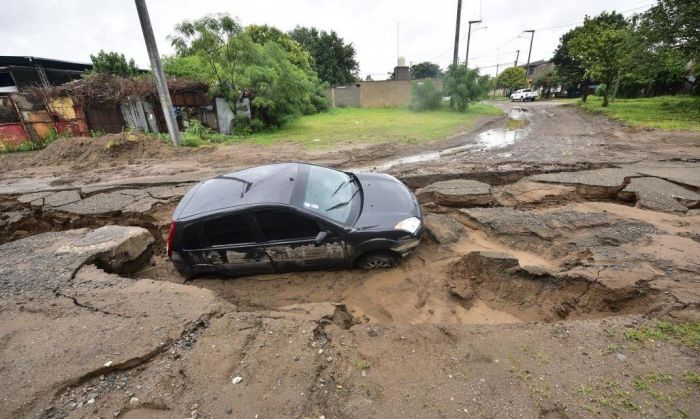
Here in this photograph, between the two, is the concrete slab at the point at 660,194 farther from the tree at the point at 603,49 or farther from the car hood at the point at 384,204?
the tree at the point at 603,49

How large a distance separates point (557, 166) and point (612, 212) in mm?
3541

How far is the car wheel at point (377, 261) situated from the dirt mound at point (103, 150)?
38.6 ft

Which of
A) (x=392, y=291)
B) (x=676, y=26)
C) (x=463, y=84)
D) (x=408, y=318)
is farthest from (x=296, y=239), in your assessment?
(x=463, y=84)

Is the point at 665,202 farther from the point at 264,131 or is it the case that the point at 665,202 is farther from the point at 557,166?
the point at 264,131

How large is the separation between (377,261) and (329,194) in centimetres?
121

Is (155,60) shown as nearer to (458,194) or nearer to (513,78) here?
(458,194)

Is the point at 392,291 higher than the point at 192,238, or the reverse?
the point at 192,238

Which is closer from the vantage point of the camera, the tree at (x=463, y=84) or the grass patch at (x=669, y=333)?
the grass patch at (x=669, y=333)

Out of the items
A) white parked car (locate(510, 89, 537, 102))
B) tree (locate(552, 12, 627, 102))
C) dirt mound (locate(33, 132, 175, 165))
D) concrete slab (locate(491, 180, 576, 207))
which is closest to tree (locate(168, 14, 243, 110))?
dirt mound (locate(33, 132, 175, 165))

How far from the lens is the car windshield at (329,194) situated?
13.8 feet

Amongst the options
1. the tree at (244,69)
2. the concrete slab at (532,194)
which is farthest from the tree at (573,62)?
the concrete slab at (532,194)

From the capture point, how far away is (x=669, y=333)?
266 centimetres

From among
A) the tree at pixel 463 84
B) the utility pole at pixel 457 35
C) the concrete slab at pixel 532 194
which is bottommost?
the concrete slab at pixel 532 194

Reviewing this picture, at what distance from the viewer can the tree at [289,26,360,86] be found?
42.5 metres
